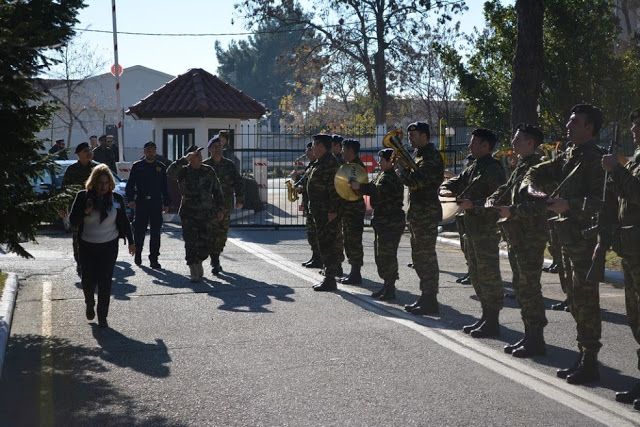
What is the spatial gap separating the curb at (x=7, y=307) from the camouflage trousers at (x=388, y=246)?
4.18 metres

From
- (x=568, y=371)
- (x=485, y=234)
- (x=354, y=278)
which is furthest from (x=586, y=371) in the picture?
(x=354, y=278)

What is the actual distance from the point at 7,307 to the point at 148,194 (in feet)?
15.3

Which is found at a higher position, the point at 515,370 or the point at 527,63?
the point at 527,63

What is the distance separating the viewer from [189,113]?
26.6m

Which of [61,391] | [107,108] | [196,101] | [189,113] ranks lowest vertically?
[61,391]

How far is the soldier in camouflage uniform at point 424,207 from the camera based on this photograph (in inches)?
395

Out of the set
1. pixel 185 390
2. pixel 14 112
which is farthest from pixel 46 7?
pixel 185 390

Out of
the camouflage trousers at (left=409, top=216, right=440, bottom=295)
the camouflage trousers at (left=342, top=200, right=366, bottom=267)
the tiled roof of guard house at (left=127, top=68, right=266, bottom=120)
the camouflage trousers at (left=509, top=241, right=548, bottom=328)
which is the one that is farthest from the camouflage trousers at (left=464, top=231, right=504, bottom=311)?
the tiled roof of guard house at (left=127, top=68, right=266, bottom=120)

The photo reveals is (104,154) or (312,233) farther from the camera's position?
(104,154)

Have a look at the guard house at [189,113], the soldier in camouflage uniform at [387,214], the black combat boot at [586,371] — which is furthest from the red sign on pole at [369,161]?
the black combat boot at [586,371]

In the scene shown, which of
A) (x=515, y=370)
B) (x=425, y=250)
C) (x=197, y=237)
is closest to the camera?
(x=515, y=370)

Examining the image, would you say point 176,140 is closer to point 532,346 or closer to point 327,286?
point 327,286

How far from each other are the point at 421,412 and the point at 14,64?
3730 mm

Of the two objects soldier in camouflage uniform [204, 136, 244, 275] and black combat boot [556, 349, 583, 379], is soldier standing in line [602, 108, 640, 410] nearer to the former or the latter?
black combat boot [556, 349, 583, 379]
